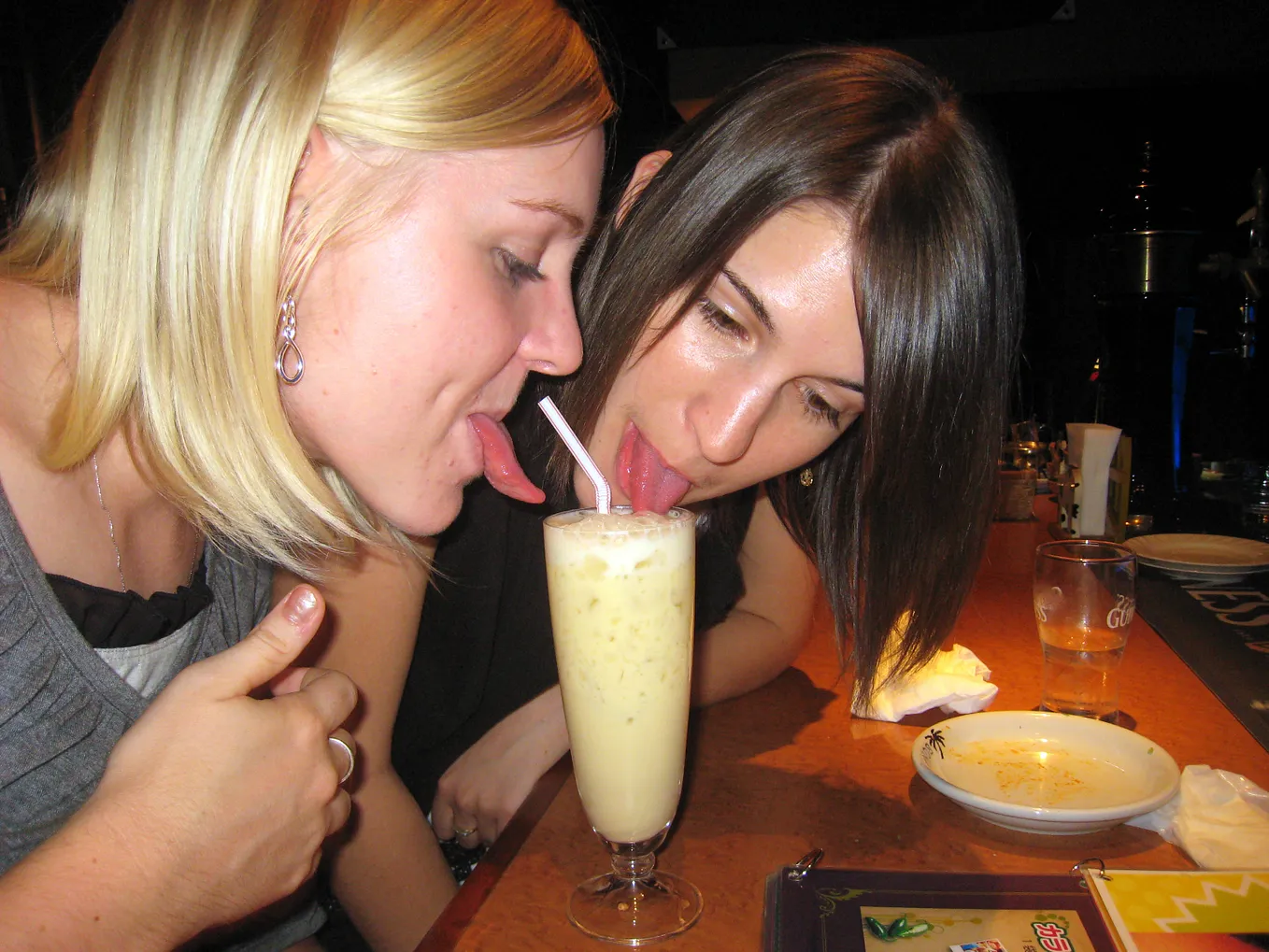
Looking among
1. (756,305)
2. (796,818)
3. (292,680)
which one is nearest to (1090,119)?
(756,305)

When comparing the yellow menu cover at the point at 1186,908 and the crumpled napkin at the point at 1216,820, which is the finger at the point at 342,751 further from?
the crumpled napkin at the point at 1216,820

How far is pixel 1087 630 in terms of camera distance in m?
1.35

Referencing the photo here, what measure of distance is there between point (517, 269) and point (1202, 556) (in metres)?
1.98

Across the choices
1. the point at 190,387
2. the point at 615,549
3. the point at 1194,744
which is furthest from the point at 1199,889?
the point at 190,387

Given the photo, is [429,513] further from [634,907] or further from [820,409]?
[820,409]

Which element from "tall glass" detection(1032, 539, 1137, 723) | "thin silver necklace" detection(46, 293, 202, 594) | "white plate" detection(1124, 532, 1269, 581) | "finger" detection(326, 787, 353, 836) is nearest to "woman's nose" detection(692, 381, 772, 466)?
"tall glass" detection(1032, 539, 1137, 723)

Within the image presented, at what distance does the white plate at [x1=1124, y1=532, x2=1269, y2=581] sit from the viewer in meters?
2.10

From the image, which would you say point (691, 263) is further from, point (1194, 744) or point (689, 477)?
point (1194, 744)

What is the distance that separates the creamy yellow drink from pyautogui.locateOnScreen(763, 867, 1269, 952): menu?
19 cm

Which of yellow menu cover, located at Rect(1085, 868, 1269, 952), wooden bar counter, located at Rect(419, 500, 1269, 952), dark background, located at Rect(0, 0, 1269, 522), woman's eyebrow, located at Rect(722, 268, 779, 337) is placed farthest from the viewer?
dark background, located at Rect(0, 0, 1269, 522)

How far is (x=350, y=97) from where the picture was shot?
3.12ft

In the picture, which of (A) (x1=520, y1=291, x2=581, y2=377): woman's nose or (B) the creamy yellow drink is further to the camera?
(A) (x1=520, y1=291, x2=581, y2=377): woman's nose

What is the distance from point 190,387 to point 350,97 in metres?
0.36

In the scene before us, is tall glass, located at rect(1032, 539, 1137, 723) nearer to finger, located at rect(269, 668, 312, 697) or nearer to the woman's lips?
the woman's lips
